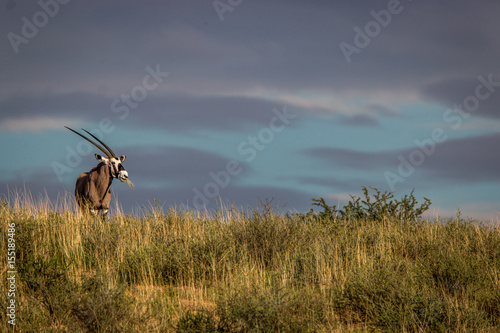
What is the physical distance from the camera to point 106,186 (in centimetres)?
1598

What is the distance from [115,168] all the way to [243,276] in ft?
30.3

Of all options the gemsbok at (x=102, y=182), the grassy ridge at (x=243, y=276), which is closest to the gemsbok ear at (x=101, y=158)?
the gemsbok at (x=102, y=182)

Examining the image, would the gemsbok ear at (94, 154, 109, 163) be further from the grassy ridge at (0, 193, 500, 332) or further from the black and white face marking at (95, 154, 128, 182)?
the grassy ridge at (0, 193, 500, 332)

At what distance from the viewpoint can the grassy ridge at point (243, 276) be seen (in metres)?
6.27

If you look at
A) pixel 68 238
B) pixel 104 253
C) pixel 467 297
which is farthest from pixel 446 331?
pixel 68 238

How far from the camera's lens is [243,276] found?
8281 mm

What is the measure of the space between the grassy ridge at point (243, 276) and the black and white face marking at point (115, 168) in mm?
2739

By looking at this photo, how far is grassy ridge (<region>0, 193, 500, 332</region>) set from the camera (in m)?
6.27

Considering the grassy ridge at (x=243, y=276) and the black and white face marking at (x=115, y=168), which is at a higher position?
the black and white face marking at (x=115, y=168)

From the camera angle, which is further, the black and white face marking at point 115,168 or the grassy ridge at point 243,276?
the black and white face marking at point 115,168

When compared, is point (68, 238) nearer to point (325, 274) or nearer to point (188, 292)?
point (188, 292)

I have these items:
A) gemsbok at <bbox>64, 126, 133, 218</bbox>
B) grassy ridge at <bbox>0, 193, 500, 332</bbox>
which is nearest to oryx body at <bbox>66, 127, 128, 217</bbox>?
gemsbok at <bbox>64, 126, 133, 218</bbox>

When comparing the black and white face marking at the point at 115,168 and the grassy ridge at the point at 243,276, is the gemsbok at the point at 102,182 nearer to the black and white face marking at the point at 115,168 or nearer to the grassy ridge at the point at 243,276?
the black and white face marking at the point at 115,168

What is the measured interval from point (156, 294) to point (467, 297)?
5403 mm
